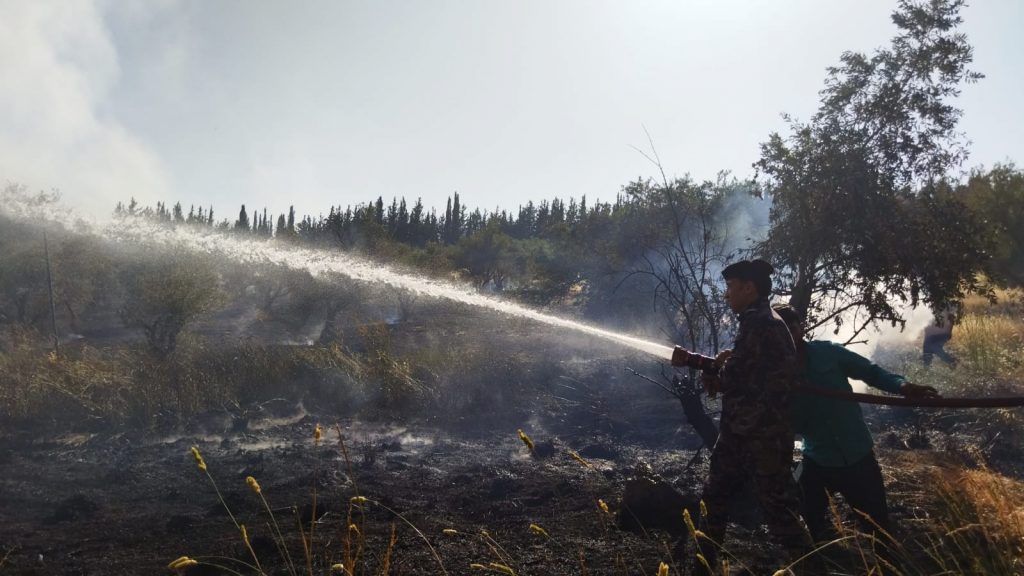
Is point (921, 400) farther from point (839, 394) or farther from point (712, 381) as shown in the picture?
point (712, 381)

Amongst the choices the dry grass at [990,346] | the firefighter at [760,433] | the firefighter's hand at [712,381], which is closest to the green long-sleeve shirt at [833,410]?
the firefighter at [760,433]

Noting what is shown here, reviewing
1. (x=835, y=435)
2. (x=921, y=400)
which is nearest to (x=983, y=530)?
(x=921, y=400)

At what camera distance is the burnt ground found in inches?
155

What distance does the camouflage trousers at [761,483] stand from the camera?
10.1 ft

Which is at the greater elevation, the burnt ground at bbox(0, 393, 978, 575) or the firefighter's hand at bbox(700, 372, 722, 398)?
the firefighter's hand at bbox(700, 372, 722, 398)

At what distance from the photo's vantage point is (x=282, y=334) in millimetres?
22062

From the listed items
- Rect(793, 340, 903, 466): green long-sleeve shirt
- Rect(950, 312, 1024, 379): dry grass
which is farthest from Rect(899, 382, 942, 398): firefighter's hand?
Rect(950, 312, 1024, 379): dry grass

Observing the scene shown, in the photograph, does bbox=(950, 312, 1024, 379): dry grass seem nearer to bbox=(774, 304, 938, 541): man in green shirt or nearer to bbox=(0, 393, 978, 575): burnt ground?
Result: bbox=(0, 393, 978, 575): burnt ground

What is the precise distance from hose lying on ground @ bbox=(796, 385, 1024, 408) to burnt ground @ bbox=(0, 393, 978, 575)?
1.18 m

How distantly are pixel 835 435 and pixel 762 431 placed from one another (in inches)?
19.8

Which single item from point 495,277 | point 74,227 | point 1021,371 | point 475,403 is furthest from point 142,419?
point 495,277

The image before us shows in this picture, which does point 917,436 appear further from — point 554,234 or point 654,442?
point 554,234

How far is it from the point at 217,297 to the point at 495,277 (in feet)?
78.8

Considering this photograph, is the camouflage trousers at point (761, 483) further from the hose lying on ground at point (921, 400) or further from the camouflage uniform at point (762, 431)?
the hose lying on ground at point (921, 400)
